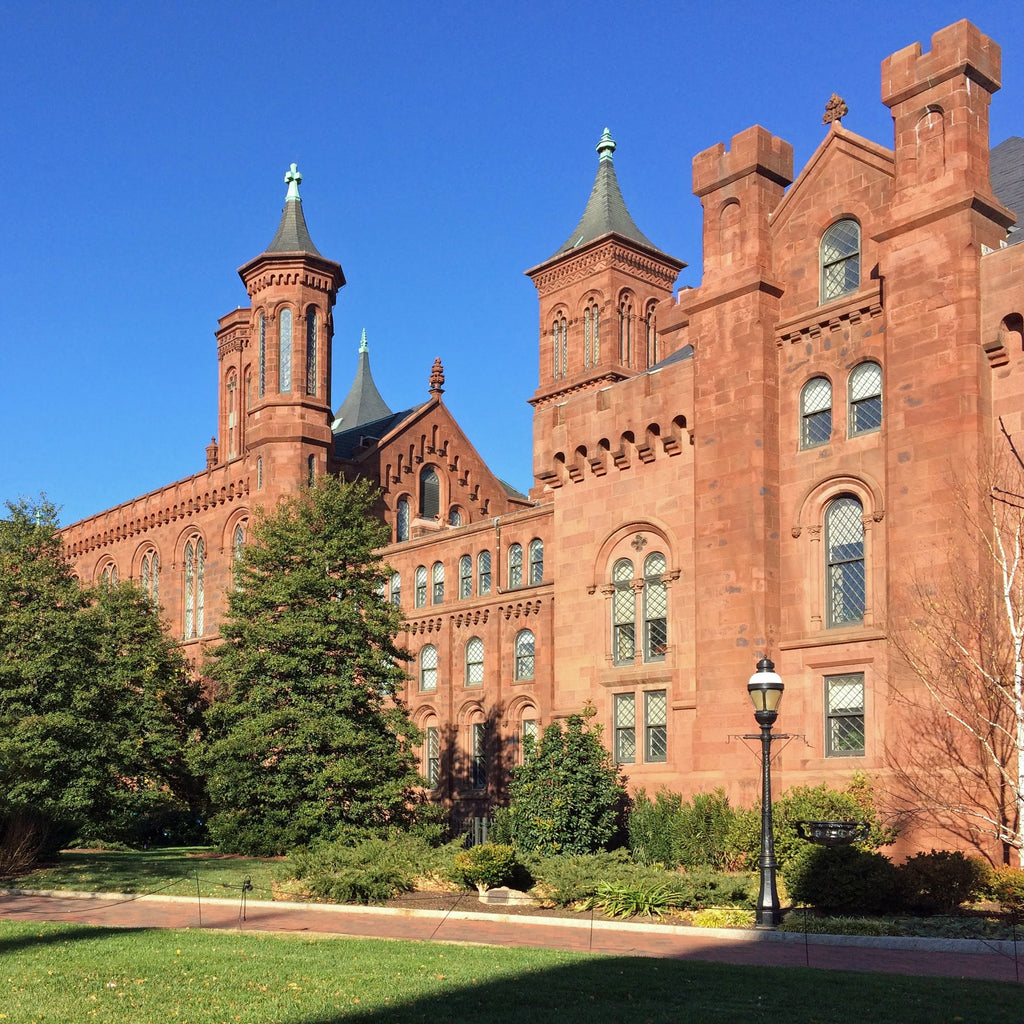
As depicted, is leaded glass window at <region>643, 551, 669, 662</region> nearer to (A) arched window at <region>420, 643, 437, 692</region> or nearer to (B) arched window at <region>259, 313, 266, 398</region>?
(A) arched window at <region>420, 643, 437, 692</region>

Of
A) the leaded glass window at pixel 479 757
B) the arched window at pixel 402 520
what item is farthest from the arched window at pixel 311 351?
the leaded glass window at pixel 479 757

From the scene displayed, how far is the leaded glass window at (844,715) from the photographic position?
25688 mm

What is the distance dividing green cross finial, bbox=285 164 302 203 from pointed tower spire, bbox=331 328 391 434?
15065mm

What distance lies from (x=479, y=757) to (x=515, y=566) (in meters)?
6.58

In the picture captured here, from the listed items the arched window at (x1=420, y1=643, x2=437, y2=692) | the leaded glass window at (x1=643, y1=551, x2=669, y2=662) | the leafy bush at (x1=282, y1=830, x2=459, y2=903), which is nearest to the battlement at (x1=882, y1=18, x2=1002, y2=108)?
the leaded glass window at (x1=643, y1=551, x2=669, y2=662)

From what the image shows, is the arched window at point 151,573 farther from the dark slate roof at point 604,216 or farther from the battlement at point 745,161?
the battlement at point 745,161

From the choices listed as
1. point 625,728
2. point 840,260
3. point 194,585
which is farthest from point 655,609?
point 194,585

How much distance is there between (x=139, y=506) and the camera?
64562mm

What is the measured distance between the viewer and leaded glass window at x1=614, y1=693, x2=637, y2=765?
101 ft

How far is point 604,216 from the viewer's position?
2463 inches

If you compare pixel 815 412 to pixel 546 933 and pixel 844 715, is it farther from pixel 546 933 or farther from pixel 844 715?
pixel 546 933

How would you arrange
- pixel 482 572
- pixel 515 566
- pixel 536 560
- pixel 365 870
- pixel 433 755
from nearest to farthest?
pixel 365 870
pixel 536 560
pixel 515 566
pixel 482 572
pixel 433 755

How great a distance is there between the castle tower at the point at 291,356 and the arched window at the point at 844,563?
2959 centimetres

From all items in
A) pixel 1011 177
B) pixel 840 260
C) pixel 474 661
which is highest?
pixel 1011 177
